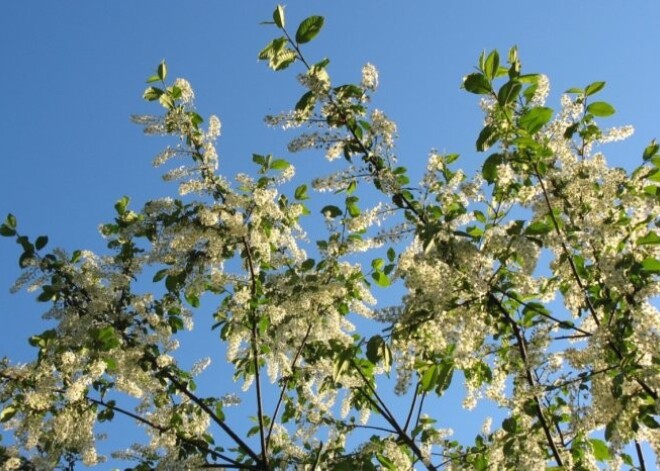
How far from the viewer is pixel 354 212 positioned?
18.4 feet

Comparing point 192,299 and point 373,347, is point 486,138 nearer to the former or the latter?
point 373,347

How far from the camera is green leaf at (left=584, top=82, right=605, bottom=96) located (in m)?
4.45

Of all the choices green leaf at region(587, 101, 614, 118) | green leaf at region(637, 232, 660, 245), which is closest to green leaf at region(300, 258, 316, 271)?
green leaf at region(587, 101, 614, 118)

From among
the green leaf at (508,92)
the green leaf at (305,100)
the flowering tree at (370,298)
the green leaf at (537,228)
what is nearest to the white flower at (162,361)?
the flowering tree at (370,298)

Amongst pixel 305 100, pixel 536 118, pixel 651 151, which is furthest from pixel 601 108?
pixel 305 100

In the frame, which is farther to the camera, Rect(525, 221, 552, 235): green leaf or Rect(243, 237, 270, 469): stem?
Rect(243, 237, 270, 469): stem

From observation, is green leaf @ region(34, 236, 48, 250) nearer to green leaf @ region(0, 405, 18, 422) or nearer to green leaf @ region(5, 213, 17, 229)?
green leaf @ region(5, 213, 17, 229)

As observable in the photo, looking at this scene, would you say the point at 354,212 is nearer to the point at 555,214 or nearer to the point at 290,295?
the point at 290,295

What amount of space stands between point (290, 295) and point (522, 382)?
2.11m

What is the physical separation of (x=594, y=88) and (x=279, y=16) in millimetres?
2303

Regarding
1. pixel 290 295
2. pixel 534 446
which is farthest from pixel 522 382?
pixel 290 295

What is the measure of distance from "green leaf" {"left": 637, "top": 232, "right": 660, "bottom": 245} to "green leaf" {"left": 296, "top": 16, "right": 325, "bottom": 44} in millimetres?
2526

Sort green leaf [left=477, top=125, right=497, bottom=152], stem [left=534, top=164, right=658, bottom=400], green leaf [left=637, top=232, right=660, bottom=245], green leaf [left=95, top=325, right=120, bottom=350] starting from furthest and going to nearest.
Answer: green leaf [left=95, top=325, right=120, bottom=350], green leaf [left=477, top=125, right=497, bottom=152], green leaf [left=637, top=232, right=660, bottom=245], stem [left=534, top=164, right=658, bottom=400]

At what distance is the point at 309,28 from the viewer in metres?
4.26
